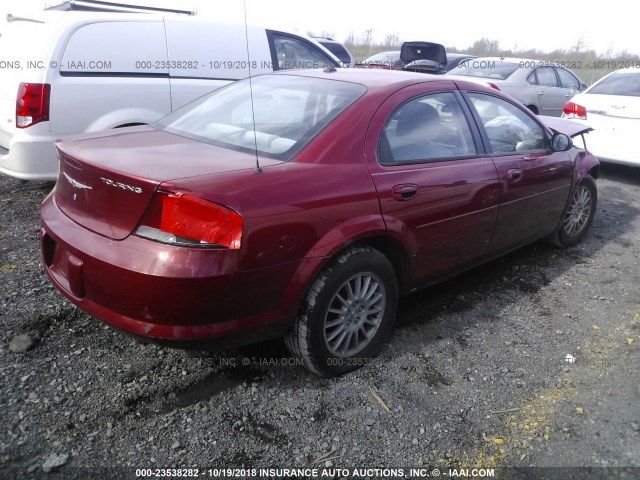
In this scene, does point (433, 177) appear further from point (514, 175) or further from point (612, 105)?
point (612, 105)

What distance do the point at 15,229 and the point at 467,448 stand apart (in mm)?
3918

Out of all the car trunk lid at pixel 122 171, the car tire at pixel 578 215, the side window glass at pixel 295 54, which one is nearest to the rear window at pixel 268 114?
the car trunk lid at pixel 122 171

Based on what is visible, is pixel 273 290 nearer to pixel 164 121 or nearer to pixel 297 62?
pixel 164 121

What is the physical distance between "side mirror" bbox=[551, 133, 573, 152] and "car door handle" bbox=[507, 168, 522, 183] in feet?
2.19

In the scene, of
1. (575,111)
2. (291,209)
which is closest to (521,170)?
(291,209)

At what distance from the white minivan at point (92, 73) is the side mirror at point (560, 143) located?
2.47m

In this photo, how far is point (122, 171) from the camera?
2318mm

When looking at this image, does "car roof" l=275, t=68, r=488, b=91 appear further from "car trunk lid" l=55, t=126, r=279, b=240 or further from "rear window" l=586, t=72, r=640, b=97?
"rear window" l=586, t=72, r=640, b=97

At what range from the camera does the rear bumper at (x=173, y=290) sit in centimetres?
216

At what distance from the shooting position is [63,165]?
271 cm

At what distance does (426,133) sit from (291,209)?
1.22 meters

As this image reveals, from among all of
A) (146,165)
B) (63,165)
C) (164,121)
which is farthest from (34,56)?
(146,165)

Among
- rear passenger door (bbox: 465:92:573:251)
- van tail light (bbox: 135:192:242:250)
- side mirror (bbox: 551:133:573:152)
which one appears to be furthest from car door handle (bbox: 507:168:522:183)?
van tail light (bbox: 135:192:242:250)

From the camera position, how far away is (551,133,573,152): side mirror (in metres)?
4.15
